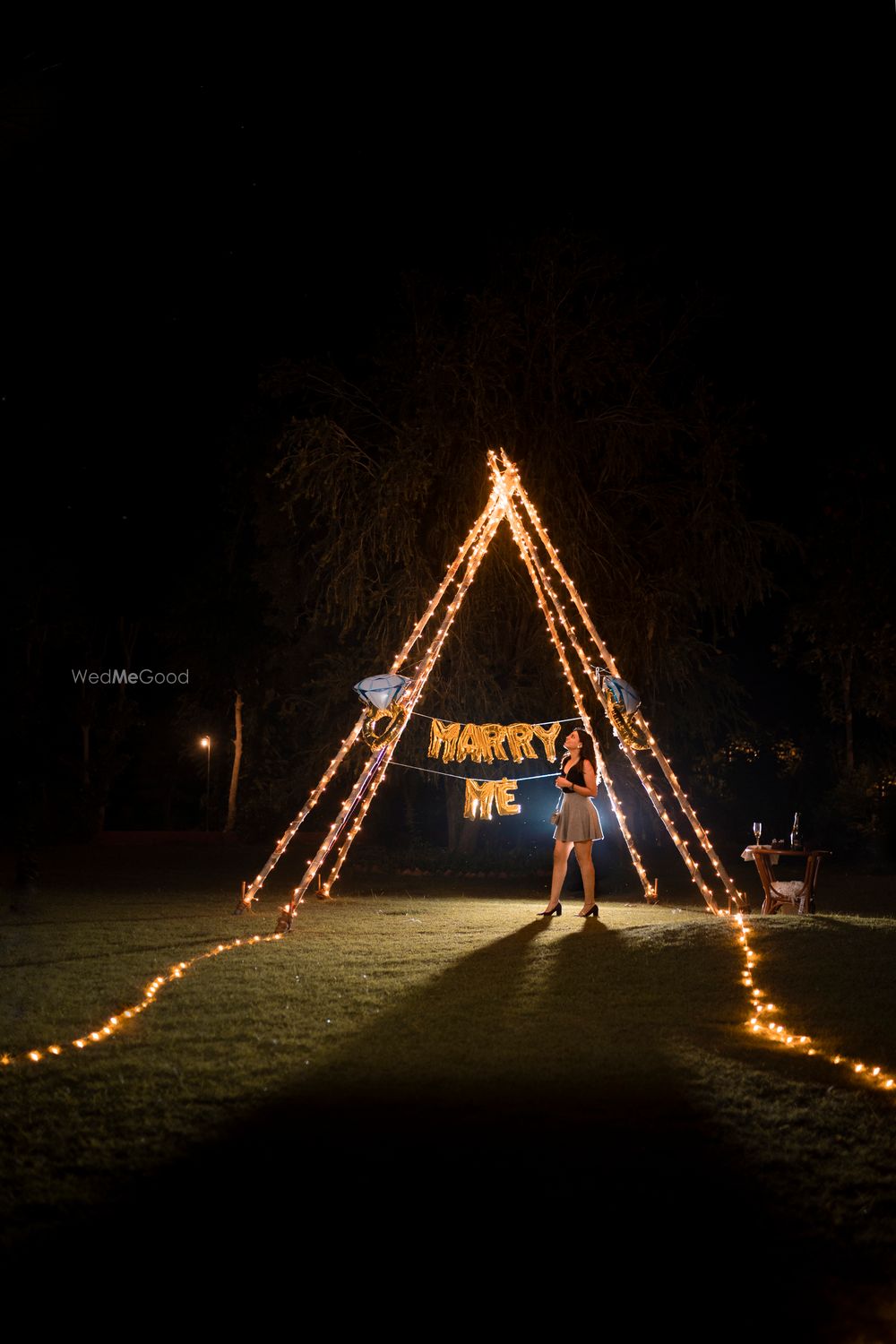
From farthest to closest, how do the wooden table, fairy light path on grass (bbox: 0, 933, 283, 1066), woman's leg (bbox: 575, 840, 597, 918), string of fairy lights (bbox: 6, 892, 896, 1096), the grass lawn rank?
the wooden table → woman's leg (bbox: 575, 840, 597, 918) → fairy light path on grass (bbox: 0, 933, 283, 1066) → string of fairy lights (bbox: 6, 892, 896, 1096) → the grass lawn

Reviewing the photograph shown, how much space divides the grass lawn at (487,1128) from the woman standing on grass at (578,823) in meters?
2.32

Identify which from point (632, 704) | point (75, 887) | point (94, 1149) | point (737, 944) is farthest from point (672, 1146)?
point (75, 887)

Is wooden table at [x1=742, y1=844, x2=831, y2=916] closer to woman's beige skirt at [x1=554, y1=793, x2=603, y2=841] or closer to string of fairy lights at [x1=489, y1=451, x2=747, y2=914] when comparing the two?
string of fairy lights at [x1=489, y1=451, x2=747, y2=914]

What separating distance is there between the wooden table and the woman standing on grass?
1730 mm

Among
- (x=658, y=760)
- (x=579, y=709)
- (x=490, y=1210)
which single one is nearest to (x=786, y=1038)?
(x=490, y=1210)

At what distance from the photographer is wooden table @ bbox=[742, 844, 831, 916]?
11.7 meters

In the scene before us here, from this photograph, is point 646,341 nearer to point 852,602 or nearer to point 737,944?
point 852,602

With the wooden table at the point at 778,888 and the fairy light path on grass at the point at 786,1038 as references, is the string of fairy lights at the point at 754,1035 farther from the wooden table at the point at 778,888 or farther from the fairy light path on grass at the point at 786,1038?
the wooden table at the point at 778,888

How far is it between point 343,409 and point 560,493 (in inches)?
136

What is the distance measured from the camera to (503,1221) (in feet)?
11.9

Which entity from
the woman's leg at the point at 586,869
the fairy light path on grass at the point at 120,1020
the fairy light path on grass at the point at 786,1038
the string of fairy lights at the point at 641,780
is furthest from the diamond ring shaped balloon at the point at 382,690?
the fairy light path on grass at the point at 786,1038

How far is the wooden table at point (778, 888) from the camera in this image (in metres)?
11.7

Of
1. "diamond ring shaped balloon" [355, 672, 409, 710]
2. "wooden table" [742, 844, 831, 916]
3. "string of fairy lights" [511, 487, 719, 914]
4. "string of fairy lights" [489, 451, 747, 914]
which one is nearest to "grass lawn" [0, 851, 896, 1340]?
"wooden table" [742, 844, 831, 916]

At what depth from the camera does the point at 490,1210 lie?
372 centimetres
